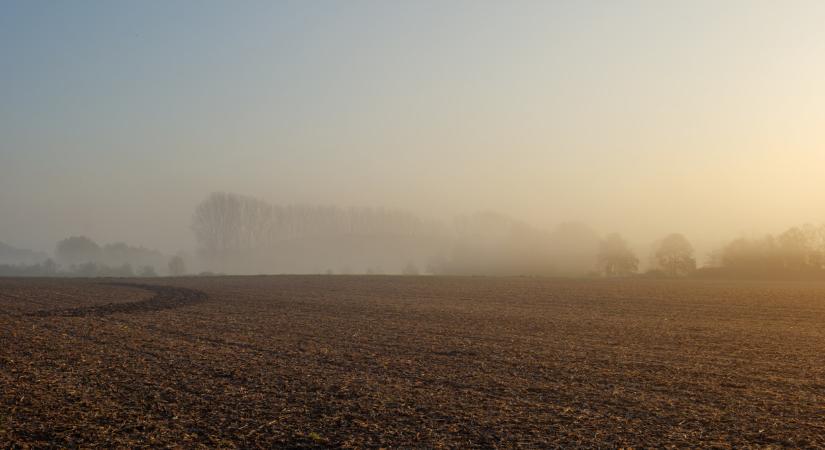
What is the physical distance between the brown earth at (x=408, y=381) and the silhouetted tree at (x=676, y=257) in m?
62.5

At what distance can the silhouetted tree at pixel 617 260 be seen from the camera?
97.6 meters

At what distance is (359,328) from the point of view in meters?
25.7

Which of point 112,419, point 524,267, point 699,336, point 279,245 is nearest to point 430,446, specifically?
point 112,419

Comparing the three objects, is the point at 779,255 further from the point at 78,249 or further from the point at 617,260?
the point at 78,249

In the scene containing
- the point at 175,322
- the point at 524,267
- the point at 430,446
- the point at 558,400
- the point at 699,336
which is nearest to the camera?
the point at 430,446

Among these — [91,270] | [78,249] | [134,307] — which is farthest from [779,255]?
[78,249]

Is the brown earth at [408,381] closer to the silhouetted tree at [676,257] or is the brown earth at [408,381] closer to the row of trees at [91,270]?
the silhouetted tree at [676,257]

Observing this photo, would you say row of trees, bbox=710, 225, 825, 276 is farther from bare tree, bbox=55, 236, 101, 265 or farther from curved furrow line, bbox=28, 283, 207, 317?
bare tree, bbox=55, 236, 101, 265

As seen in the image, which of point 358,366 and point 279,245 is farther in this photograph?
point 279,245

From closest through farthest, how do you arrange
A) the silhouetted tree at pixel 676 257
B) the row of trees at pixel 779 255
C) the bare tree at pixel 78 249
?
the row of trees at pixel 779 255, the silhouetted tree at pixel 676 257, the bare tree at pixel 78 249

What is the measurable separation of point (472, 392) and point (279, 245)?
498 feet

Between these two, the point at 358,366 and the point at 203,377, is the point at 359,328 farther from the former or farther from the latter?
the point at 203,377

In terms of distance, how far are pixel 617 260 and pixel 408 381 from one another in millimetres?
90420

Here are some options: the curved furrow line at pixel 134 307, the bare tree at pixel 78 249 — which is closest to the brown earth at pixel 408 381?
the curved furrow line at pixel 134 307
